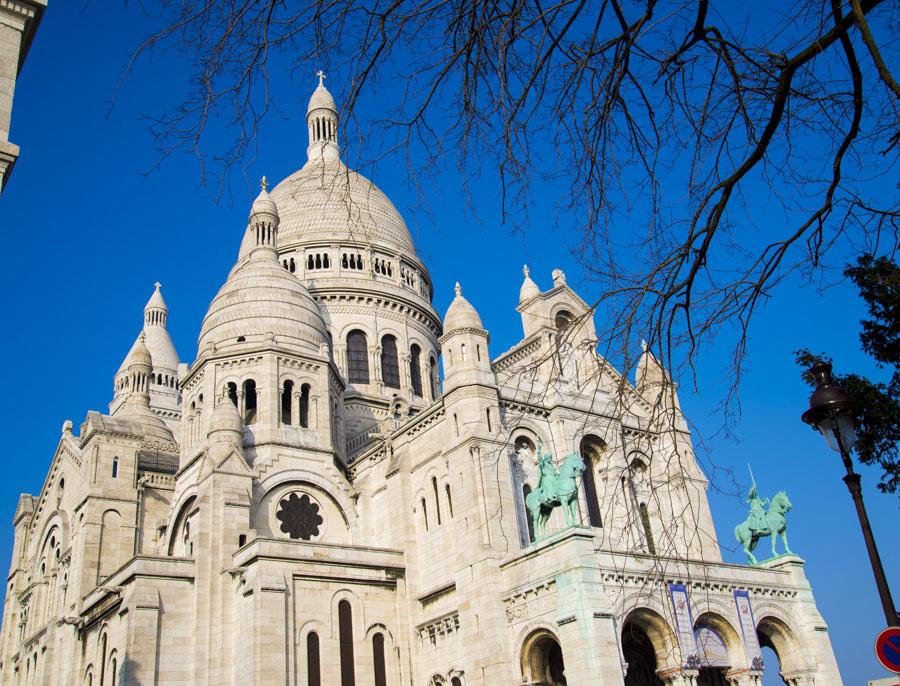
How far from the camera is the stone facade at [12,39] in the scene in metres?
13.0

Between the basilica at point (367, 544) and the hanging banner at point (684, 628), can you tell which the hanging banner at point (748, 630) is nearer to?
the basilica at point (367, 544)

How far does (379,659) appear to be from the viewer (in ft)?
102

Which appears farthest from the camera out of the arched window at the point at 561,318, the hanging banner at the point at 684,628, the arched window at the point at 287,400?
the arched window at the point at 561,318

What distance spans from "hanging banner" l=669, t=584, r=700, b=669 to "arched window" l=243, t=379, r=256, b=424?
19.7 meters

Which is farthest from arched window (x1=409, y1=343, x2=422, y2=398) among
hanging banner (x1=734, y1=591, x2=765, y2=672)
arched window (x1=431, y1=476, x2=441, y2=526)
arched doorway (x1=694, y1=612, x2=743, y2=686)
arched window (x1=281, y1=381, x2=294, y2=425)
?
arched doorway (x1=694, y1=612, x2=743, y2=686)

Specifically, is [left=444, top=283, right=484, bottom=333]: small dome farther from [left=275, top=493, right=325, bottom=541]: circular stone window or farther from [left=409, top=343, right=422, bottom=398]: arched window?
[left=409, top=343, right=422, bottom=398]: arched window

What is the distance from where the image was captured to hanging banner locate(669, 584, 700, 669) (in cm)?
2684

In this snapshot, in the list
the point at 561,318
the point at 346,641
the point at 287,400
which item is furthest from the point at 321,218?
the point at 346,641

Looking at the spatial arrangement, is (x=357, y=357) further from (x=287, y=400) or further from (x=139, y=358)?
(x=139, y=358)

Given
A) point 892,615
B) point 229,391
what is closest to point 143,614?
point 229,391

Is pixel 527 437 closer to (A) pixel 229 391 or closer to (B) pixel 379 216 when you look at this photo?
(A) pixel 229 391

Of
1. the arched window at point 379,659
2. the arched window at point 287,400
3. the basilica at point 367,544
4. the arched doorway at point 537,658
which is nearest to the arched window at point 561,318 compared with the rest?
the basilica at point 367,544

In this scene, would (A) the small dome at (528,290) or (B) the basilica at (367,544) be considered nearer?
(B) the basilica at (367,544)

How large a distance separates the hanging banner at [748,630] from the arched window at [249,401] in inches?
845
